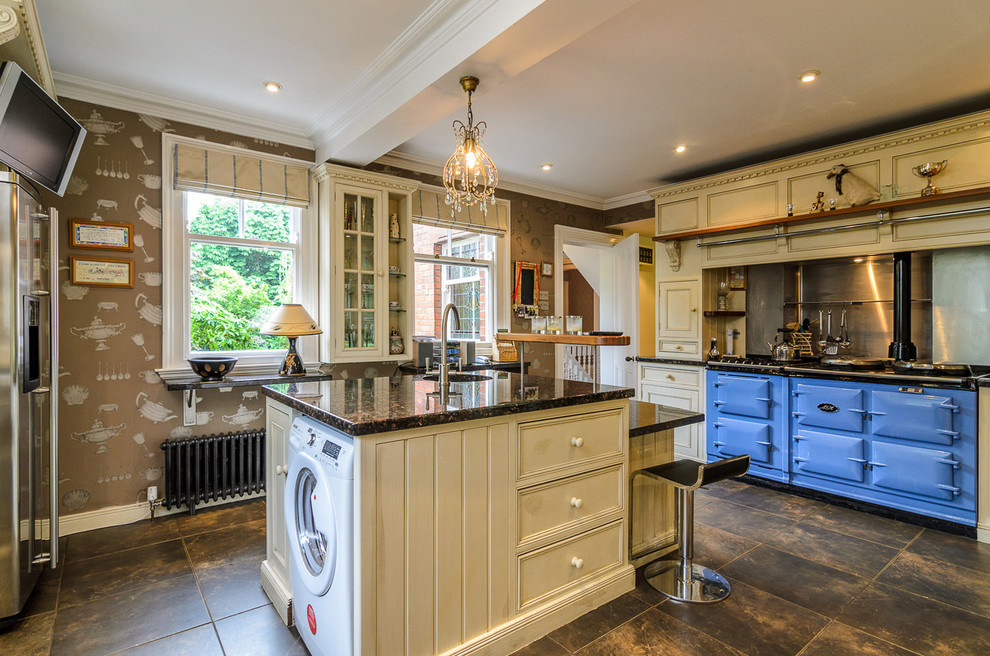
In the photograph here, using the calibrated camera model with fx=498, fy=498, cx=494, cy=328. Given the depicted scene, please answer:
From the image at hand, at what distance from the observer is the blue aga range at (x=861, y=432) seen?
10.1 ft

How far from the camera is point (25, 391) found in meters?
2.09

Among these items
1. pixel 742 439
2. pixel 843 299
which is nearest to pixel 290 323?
pixel 742 439

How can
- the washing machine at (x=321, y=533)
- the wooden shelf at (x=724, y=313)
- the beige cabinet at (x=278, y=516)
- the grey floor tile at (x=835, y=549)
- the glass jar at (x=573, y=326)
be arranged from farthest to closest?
the wooden shelf at (x=724, y=313), the grey floor tile at (x=835, y=549), the glass jar at (x=573, y=326), the beige cabinet at (x=278, y=516), the washing machine at (x=321, y=533)

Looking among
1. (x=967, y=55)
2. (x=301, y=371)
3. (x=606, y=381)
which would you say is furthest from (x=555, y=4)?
(x=606, y=381)

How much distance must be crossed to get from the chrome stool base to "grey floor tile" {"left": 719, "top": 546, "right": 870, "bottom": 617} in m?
0.11

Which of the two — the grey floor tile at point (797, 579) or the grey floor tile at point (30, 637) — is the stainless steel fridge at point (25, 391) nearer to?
the grey floor tile at point (30, 637)

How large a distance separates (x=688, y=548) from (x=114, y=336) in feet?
11.8

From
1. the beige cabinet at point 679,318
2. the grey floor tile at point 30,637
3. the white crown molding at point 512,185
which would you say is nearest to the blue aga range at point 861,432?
the beige cabinet at point 679,318

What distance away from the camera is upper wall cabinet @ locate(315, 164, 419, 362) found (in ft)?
12.4

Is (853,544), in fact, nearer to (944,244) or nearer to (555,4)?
(944,244)

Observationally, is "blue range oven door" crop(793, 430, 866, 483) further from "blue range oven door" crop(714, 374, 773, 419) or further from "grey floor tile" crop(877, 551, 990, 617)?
"grey floor tile" crop(877, 551, 990, 617)

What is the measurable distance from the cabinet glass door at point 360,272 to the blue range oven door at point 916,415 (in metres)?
3.63

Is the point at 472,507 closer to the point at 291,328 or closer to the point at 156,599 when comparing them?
the point at 156,599

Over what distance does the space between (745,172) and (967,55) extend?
5.31 ft
